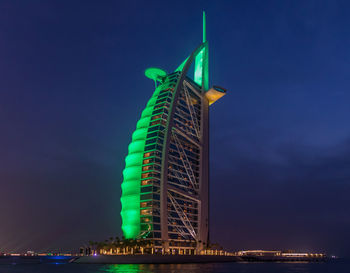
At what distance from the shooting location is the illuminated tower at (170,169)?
100875 mm

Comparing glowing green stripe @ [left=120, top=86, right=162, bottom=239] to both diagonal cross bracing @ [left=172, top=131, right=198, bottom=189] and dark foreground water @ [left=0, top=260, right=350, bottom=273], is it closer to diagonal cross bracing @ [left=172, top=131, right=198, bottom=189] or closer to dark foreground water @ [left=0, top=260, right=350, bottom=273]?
diagonal cross bracing @ [left=172, top=131, right=198, bottom=189]

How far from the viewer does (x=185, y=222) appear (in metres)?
110

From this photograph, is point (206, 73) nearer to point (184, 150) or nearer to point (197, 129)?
point (197, 129)

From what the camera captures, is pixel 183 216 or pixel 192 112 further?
pixel 192 112

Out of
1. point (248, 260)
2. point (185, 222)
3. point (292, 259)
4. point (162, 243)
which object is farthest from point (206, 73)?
point (292, 259)

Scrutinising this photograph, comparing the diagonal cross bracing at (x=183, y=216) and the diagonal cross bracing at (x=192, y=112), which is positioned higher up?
the diagonal cross bracing at (x=192, y=112)

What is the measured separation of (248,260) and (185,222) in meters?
50.4

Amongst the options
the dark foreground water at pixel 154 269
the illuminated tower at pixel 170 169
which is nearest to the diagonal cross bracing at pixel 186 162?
the illuminated tower at pixel 170 169

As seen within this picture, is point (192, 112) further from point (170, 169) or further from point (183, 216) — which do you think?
point (183, 216)

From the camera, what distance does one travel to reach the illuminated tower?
10088 cm

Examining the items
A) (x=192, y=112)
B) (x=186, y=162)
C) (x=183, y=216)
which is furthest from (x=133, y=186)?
(x=192, y=112)

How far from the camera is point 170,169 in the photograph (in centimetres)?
10888

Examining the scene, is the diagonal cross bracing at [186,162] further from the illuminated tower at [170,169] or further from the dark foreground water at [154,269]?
the dark foreground water at [154,269]

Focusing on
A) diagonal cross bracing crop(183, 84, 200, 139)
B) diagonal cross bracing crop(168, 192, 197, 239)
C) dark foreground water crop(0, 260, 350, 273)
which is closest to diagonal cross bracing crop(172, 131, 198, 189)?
diagonal cross bracing crop(168, 192, 197, 239)
